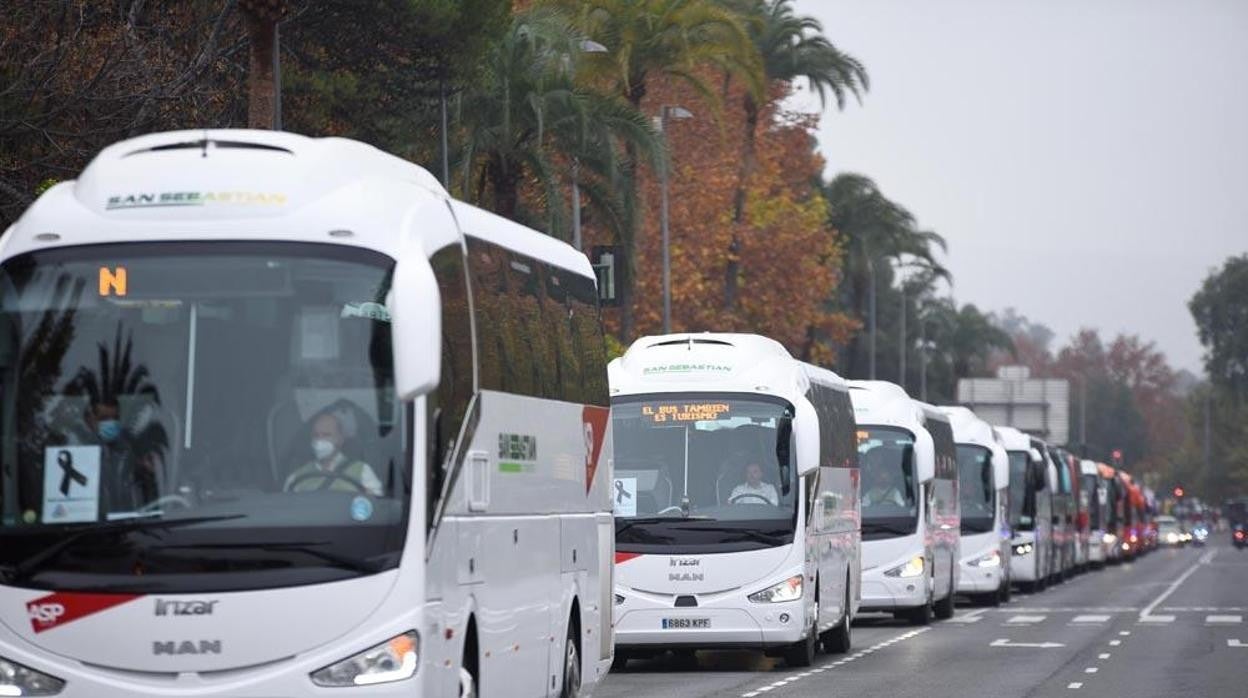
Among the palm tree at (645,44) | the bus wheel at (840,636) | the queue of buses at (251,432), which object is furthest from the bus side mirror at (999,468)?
the queue of buses at (251,432)

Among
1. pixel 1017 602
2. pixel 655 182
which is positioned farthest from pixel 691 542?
pixel 655 182

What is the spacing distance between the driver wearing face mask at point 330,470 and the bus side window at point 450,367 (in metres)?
0.38

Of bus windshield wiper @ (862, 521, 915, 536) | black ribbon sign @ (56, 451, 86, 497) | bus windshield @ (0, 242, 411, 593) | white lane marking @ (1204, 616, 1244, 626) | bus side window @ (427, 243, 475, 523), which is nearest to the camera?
bus windshield @ (0, 242, 411, 593)

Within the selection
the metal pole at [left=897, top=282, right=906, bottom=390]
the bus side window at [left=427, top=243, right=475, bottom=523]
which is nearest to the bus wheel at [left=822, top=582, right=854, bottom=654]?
the bus side window at [left=427, top=243, right=475, bottom=523]

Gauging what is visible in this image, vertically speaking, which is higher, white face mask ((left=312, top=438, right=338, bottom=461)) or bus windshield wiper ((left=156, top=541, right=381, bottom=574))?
white face mask ((left=312, top=438, right=338, bottom=461))

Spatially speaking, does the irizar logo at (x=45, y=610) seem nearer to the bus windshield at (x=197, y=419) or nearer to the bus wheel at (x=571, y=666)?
the bus windshield at (x=197, y=419)

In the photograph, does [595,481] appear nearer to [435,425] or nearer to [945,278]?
[435,425]

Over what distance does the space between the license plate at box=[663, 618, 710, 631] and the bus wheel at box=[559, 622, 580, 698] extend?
6.71 metres

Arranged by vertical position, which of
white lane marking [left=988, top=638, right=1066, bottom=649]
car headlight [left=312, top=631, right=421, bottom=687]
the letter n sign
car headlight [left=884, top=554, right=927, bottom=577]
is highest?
the letter n sign

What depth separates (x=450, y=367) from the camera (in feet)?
43.2

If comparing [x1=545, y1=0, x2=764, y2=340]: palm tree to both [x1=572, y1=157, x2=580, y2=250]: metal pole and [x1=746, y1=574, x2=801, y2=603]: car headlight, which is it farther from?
[x1=746, y1=574, x2=801, y2=603]: car headlight

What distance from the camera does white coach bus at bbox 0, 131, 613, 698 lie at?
11.8 m

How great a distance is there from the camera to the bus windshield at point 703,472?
24344 millimetres

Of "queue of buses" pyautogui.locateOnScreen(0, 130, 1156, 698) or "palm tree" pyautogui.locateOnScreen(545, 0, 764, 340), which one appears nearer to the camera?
"queue of buses" pyautogui.locateOnScreen(0, 130, 1156, 698)
